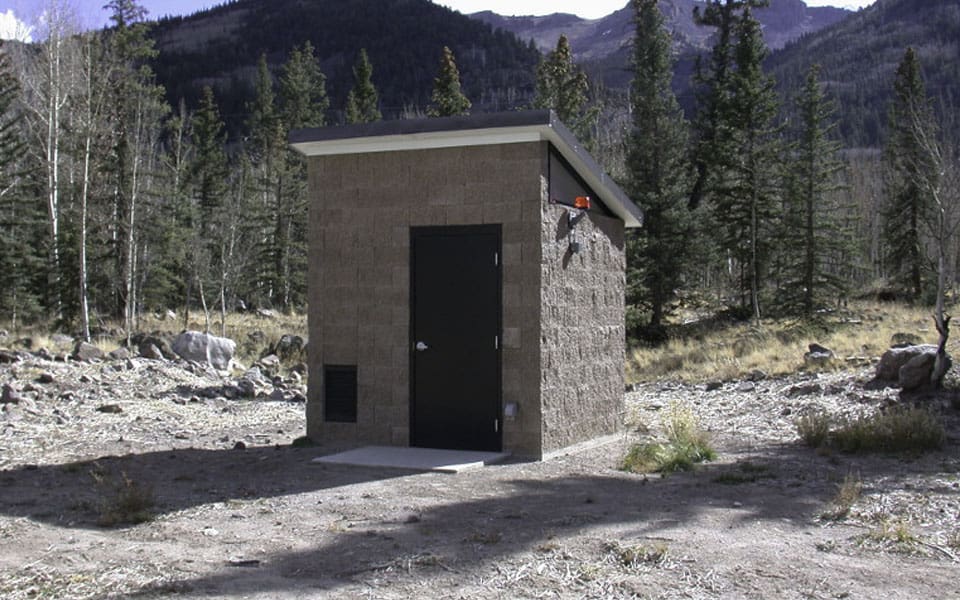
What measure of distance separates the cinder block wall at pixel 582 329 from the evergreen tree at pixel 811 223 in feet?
71.2

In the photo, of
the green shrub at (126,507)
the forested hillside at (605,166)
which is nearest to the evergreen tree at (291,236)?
the forested hillside at (605,166)

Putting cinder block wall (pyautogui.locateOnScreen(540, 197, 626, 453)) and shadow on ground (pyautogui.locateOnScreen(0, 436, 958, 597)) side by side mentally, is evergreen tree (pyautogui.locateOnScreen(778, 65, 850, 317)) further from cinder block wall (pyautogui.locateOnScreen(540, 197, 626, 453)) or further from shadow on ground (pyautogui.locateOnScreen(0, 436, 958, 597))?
shadow on ground (pyautogui.locateOnScreen(0, 436, 958, 597))

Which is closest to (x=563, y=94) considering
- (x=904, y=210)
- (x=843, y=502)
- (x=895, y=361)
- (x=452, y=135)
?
(x=904, y=210)

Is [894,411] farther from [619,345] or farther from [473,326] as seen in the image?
[473,326]

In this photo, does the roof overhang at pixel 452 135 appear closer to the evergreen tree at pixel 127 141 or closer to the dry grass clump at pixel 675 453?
the dry grass clump at pixel 675 453

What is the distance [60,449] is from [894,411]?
9.95 m

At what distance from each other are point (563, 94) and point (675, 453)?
A: 27048mm

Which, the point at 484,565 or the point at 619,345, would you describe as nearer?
the point at 484,565

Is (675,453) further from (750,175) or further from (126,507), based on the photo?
(750,175)

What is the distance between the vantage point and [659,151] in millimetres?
32188

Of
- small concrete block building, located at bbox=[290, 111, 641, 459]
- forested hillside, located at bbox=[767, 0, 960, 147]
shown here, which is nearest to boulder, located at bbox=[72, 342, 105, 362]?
small concrete block building, located at bbox=[290, 111, 641, 459]

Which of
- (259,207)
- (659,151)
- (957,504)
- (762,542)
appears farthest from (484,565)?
(259,207)

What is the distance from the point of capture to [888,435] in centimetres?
973

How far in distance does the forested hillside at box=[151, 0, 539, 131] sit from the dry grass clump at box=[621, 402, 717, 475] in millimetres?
85193
